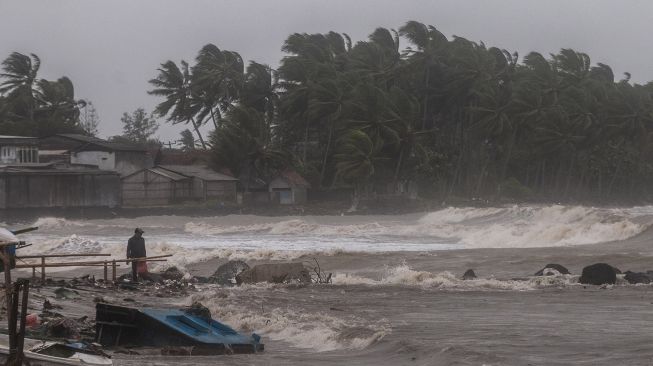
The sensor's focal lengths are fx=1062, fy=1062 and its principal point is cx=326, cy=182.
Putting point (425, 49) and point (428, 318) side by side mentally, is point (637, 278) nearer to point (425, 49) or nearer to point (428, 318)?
point (428, 318)

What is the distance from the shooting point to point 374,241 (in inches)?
1674

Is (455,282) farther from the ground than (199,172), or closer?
closer

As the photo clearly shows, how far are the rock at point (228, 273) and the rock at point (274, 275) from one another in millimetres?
422

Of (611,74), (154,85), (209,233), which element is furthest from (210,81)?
(611,74)

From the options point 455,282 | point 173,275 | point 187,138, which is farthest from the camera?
point 187,138

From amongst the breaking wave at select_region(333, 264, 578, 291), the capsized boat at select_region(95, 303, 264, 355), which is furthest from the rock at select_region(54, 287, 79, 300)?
the breaking wave at select_region(333, 264, 578, 291)

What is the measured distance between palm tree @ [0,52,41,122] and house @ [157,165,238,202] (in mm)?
17673

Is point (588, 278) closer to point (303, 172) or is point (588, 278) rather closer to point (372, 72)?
point (303, 172)

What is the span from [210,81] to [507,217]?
31891 mm

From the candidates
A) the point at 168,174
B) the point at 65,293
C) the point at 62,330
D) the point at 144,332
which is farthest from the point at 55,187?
the point at 144,332

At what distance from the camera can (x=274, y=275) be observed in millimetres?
22547

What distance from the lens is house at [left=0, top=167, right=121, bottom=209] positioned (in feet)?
191

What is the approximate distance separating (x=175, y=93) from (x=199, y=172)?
11.4m

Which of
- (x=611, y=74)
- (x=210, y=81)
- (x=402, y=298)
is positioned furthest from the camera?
(x=611, y=74)
